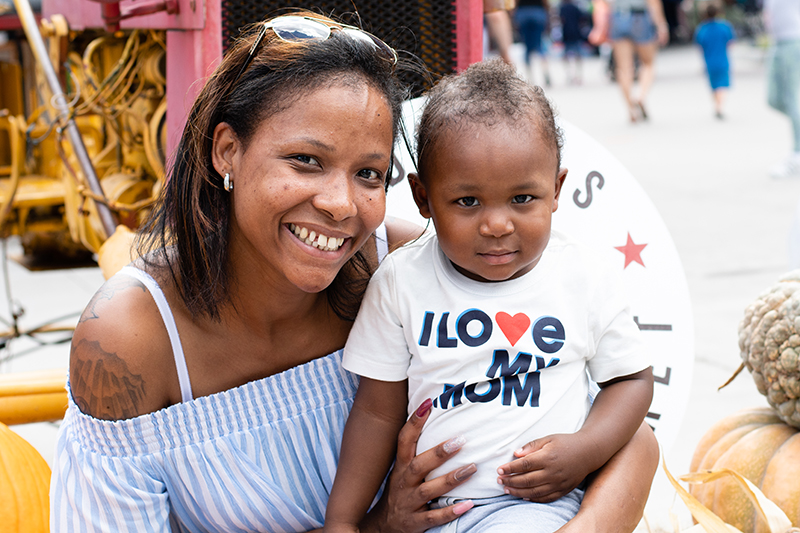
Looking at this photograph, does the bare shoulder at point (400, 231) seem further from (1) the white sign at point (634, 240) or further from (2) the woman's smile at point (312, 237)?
(2) the woman's smile at point (312, 237)

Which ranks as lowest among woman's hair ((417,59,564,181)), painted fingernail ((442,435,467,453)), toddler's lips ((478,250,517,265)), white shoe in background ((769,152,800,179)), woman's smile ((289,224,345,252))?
white shoe in background ((769,152,800,179))

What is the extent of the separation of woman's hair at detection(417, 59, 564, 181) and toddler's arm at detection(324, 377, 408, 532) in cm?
51

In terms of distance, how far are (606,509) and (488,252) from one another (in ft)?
1.97

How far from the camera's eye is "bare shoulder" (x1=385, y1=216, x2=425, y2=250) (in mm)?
2279

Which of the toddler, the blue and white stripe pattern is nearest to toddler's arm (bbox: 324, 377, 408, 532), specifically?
the toddler

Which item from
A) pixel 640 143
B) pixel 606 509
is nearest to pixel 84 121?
pixel 606 509

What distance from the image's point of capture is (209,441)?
1.92 metres

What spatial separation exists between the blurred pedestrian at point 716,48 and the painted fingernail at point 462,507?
12.1 m

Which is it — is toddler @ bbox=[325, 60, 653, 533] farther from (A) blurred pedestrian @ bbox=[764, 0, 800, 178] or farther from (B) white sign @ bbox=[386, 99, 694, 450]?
(A) blurred pedestrian @ bbox=[764, 0, 800, 178]

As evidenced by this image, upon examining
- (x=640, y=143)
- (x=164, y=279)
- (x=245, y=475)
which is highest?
(x=164, y=279)

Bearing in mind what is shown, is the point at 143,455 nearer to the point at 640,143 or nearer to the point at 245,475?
the point at 245,475

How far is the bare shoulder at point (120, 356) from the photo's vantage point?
1.81 meters

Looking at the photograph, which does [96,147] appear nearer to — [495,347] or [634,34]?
[495,347]

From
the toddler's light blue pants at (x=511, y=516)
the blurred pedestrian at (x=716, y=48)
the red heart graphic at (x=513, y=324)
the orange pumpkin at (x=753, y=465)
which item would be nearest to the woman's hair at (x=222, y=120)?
the red heart graphic at (x=513, y=324)
